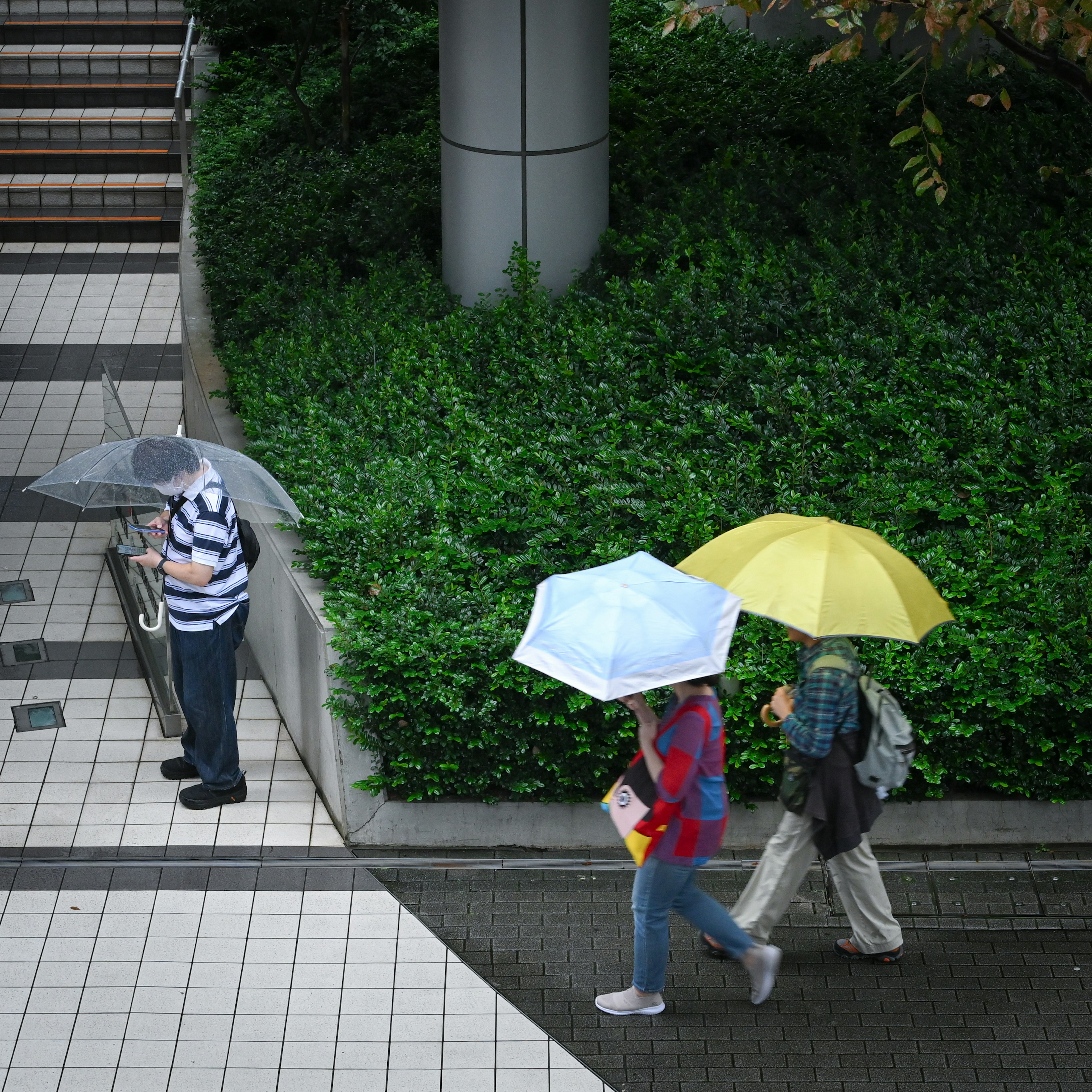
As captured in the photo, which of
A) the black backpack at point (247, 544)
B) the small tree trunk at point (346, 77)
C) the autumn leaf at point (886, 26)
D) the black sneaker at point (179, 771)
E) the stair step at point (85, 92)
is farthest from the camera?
the stair step at point (85, 92)

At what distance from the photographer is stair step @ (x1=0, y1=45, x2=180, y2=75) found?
14.7 m

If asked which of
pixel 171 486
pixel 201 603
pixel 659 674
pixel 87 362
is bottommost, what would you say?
pixel 87 362

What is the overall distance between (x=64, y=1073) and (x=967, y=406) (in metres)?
4.58

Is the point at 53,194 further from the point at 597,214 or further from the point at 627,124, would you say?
the point at 597,214

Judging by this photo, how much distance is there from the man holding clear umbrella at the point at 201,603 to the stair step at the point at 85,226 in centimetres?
829

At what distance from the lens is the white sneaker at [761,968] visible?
15.9ft

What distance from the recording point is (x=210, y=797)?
20.0 ft

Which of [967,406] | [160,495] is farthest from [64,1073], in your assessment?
[967,406]

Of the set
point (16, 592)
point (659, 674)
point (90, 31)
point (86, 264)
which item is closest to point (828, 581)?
point (659, 674)

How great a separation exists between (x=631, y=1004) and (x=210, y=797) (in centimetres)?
211

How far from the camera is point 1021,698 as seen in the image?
5.35 m

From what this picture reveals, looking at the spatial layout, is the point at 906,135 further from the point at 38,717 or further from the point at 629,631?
the point at 38,717

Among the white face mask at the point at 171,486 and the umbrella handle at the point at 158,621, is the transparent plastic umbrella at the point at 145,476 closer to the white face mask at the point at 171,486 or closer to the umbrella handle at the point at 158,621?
the white face mask at the point at 171,486

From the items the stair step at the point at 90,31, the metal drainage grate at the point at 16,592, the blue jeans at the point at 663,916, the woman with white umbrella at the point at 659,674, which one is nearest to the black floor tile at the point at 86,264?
the stair step at the point at 90,31
